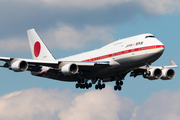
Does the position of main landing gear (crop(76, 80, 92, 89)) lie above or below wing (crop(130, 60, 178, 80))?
below

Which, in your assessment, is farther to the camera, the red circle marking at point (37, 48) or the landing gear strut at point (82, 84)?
the red circle marking at point (37, 48)

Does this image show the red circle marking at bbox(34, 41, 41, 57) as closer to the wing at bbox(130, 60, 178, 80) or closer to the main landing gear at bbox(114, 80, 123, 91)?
the main landing gear at bbox(114, 80, 123, 91)

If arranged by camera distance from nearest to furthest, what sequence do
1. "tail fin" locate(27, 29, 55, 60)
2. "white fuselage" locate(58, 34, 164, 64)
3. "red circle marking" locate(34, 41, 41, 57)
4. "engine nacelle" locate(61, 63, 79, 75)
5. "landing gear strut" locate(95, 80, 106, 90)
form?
"white fuselage" locate(58, 34, 164, 64)
"engine nacelle" locate(61, 63, 79, 75)
"landing gear strut" locate(95, 80, 106, 90)
"tail fin" locate(27, 29, 55, 60)
"red circle marking" locate(34, 41, 41, 57)

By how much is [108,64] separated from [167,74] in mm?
14324

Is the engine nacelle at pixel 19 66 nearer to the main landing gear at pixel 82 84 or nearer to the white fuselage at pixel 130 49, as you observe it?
the main landing gear at pixel 82 84

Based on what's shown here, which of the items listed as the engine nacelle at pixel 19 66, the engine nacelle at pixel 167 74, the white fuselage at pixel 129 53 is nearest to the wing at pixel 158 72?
the engine nacelle at pixel 167 74

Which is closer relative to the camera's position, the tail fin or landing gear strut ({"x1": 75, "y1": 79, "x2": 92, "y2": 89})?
landing gear strut ({"x1": 75, "y1": 79, "x2": 92, "y2": 89})

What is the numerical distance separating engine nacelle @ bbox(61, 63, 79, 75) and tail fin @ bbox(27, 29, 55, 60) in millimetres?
14351

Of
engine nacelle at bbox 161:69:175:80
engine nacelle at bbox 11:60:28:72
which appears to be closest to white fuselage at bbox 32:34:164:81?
engine nacelle at bbox 161:69:175:80

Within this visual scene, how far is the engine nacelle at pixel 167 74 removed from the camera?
62562 millimetres

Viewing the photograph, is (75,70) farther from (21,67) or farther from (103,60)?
(21,67)

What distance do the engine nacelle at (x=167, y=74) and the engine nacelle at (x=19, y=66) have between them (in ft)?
82.2

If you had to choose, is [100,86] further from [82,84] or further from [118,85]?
[82,84]

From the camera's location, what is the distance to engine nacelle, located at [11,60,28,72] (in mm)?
52644
